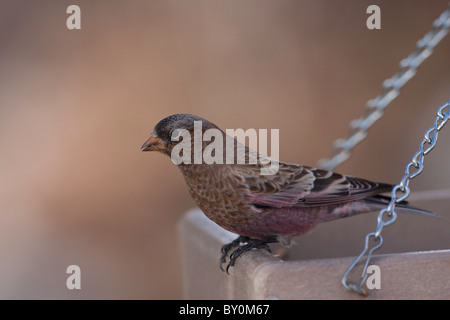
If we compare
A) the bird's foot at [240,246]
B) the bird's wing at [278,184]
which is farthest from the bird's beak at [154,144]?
the bird's foot at [240,246]

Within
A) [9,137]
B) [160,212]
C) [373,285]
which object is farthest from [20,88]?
[373,285]

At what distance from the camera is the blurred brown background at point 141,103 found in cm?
332

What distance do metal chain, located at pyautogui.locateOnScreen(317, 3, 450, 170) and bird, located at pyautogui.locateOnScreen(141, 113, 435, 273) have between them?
22 centimetres

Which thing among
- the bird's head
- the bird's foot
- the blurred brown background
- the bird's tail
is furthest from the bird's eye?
the blurred brown background

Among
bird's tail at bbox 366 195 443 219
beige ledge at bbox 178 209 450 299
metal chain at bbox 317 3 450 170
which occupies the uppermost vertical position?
metal chain at bbox 317 3 450 170

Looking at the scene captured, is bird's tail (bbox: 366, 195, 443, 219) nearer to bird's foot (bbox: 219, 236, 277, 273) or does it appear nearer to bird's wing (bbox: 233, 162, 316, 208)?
bird's wing (bbox: 233, 162, 316, 208)

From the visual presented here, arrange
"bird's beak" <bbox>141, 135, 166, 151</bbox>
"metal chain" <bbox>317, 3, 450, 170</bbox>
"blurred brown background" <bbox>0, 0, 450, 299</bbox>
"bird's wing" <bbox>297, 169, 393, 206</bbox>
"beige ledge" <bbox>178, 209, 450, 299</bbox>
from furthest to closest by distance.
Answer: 1. "blurred brown background" <bbox>0, 0, 450, 299</bbox>
2. "metal chain" <bbox>317, 3, 450, 170</bbox>
3. "bird's wing" <bbox>297, 169, 393, 206</bbox>
4. "bird's beak" <bbox>141, 135, 166, 151</bbox>
5. "beige ledge" <bbox>178, 209, 450, 299</bbox>

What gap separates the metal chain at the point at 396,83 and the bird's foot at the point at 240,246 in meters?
0.42

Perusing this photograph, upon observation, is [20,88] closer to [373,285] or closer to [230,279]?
[230,279]

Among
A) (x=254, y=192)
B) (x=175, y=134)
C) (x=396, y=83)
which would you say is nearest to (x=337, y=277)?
(x=254, y=192)

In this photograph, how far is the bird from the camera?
1373mm

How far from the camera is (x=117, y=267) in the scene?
132 inches

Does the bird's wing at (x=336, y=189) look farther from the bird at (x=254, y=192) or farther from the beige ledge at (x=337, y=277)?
the beige ledge at (x=337, y=277)

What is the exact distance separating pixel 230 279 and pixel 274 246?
0.29 m
